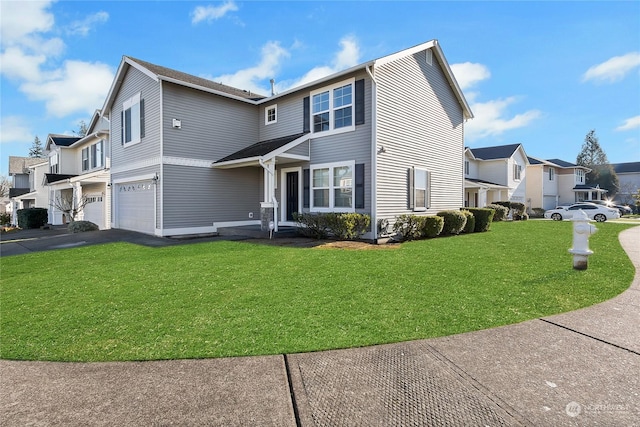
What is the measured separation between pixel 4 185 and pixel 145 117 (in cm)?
6211

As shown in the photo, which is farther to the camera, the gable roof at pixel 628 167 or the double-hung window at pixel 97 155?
the gable roof at pixel 628 167

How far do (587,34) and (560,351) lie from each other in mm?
9820

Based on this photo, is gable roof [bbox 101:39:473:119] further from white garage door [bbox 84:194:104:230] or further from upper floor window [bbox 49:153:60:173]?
upper floor window [bbox 49:153:60:173]

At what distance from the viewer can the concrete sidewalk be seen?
2.45 meters

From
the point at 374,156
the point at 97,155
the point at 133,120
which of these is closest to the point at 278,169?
the point at 374,156

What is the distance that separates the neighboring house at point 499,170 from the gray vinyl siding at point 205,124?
23.2 metres

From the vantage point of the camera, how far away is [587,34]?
9.27m

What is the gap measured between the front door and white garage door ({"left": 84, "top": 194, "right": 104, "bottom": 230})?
1182 cm

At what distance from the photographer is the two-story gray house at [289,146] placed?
12.1 meters

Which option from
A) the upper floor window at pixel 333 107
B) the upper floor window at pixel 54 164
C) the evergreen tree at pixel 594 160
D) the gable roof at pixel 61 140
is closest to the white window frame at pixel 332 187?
the upper floor window at pixel 333 107

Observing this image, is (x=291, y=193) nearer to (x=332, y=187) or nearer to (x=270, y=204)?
(x=270, y=204)

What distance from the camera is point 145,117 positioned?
571 inches

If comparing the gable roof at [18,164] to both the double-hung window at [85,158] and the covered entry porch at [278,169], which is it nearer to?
the double-hung window at [85,158]

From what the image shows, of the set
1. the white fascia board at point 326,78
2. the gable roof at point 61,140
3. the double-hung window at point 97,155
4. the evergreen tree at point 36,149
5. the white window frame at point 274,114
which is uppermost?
the evergreen tree at point 36,149
